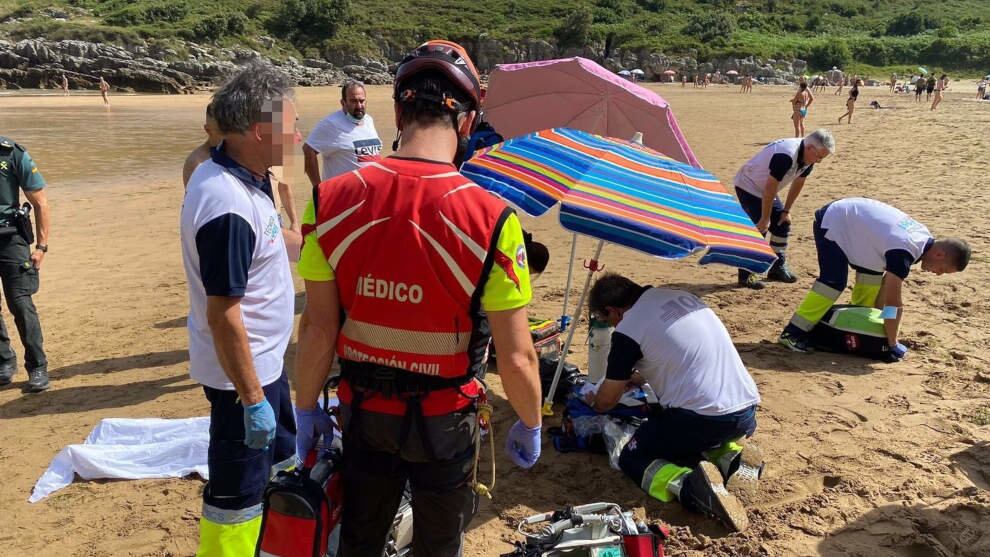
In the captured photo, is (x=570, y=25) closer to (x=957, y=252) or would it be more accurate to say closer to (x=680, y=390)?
(x=957, y=252)

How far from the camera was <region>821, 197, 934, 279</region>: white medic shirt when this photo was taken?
534 centimetres

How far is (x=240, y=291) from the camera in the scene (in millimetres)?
2275

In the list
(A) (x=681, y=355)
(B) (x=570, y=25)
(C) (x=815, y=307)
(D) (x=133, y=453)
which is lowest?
(D) (x=133, y=453)

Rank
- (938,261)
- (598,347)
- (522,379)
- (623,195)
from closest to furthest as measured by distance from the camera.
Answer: (522,379) < (623,195) < (598,347) < (938,261)

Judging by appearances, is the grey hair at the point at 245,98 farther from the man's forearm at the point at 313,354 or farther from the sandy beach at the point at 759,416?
the sandy beach at the point at 759,416

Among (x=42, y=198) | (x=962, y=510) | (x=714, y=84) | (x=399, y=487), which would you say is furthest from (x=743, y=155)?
(x=714, y=84)

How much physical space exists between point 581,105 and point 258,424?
4.32 metres

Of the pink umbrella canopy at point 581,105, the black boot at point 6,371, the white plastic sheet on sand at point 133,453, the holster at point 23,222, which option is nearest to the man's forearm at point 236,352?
the white plastic sheet on sand at point 133,453

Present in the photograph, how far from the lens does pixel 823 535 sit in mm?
3486

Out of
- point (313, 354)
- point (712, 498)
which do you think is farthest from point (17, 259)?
point (712, 498)

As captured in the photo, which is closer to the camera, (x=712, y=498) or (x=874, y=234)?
(x=712, y=498)

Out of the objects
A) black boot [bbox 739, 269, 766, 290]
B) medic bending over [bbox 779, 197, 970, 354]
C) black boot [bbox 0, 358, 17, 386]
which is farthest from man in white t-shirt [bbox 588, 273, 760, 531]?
black boot [bbox 0, 358, 17, 386]

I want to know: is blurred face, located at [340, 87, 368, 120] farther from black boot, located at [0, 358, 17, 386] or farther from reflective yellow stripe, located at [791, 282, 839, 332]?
reflective yellow stripe, located at [791, 282, 839, 332]

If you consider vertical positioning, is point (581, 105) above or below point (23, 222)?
above
